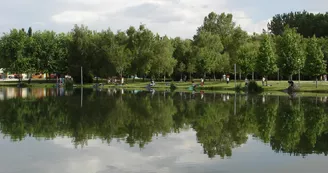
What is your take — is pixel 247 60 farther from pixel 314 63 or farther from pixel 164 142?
pixel 164 142

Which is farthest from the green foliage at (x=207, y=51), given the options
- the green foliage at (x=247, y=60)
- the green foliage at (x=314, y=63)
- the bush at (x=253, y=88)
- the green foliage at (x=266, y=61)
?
the green foliage at (x=314, y=63)

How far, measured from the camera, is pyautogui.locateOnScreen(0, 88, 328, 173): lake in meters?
14.8

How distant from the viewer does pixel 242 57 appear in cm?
7875

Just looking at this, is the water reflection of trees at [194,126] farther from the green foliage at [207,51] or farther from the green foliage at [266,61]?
the green foliage at [207,51]

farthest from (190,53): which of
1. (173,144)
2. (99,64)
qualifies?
(173,144)

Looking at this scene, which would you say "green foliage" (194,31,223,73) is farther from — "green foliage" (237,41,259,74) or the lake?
the lake

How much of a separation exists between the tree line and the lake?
50.7 metres

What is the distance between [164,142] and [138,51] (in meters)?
73.7

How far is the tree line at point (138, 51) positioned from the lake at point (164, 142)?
50.7m

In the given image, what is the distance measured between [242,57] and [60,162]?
218 ft

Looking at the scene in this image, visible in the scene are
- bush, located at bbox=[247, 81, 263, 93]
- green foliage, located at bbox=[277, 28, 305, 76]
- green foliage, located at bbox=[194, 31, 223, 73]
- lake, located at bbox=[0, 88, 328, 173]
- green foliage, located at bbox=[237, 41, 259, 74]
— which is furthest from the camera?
green foliage, located at bbox=[194, 31, 223, 73]

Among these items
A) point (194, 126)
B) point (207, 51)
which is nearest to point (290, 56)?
point (207, 51)

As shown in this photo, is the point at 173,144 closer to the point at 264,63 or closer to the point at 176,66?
the point at 264,63

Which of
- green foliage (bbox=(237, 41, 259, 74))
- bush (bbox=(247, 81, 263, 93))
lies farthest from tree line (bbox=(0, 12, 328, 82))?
bush (bbox=(247, 81, 263, 93))
